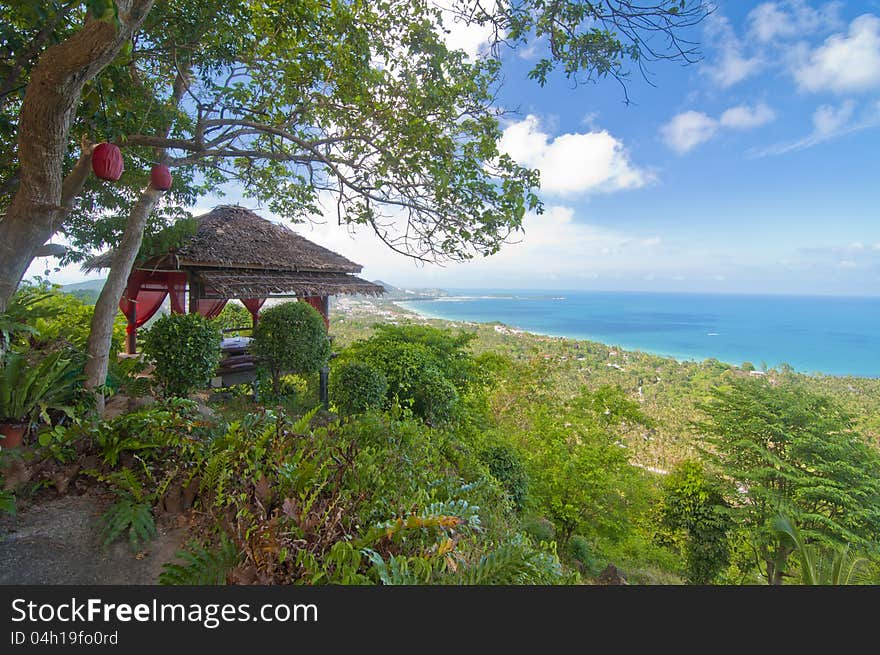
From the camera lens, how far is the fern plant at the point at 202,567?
1978 mm

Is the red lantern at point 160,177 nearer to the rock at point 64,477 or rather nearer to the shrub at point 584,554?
the rock at point 64,477

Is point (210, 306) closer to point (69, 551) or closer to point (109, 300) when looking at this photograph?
point (109, 300)

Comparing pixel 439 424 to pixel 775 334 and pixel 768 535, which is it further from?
pixel 775 334

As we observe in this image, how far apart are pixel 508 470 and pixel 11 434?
6575 millimetres

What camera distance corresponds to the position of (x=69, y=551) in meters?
2.25

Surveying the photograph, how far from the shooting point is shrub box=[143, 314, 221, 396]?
5.30m

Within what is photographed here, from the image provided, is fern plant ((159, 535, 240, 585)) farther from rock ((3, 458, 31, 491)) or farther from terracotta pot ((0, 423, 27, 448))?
terracotta pot ((0, 423, 27, 448))

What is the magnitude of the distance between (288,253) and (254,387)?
370 centimetres

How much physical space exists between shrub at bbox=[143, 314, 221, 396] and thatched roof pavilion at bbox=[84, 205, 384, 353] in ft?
4.65

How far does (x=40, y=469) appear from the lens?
282 centimetres

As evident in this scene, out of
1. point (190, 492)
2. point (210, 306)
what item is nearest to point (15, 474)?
point (190, 492)

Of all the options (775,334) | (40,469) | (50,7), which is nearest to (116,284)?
(40,469)

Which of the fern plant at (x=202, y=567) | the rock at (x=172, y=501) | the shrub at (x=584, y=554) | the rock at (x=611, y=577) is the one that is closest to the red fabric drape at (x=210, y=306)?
the rock at (x=172, y=501)

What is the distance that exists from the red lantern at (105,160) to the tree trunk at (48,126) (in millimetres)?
325
